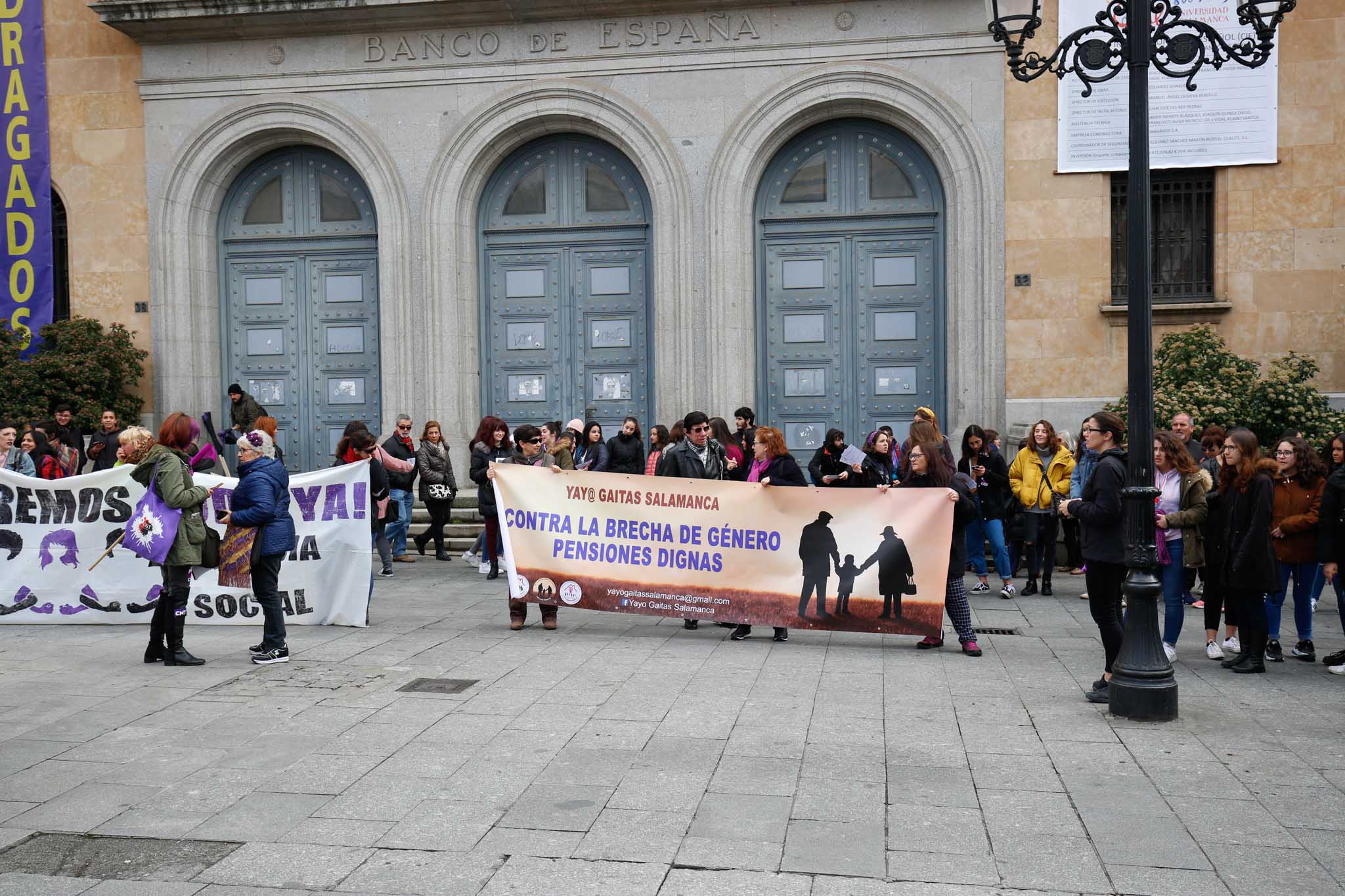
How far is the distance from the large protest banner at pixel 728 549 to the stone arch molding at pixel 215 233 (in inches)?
320

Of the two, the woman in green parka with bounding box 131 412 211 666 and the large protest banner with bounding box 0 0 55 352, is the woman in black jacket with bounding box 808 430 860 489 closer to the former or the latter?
the woman in green parka with bounding box 131 412 211 666

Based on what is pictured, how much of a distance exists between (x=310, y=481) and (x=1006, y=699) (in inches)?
251

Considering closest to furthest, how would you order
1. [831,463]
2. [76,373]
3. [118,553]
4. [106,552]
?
[106,552]
[118,553]
[831,463]
[76,373]

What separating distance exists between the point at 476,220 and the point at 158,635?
10.6m

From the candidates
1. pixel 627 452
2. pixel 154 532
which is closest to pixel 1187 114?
pixel 627 452

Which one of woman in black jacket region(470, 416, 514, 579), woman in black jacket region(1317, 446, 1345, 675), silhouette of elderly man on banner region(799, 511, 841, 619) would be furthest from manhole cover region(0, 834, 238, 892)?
woman in black jacket region(470, 416, 514, 579)

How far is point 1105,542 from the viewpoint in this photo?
796 centimetres

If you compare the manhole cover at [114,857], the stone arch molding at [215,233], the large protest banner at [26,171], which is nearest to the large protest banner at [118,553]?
the manhole cover at [114,857]

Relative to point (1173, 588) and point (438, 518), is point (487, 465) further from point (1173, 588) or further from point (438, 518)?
point (1173, 588)

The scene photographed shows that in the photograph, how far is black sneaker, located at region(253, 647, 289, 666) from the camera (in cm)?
898

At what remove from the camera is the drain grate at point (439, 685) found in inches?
319

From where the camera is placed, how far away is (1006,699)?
7.92 meters

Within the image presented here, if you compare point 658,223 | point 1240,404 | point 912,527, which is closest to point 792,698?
point 912,527

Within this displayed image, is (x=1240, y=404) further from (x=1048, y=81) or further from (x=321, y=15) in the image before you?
(x=321, y=15)
